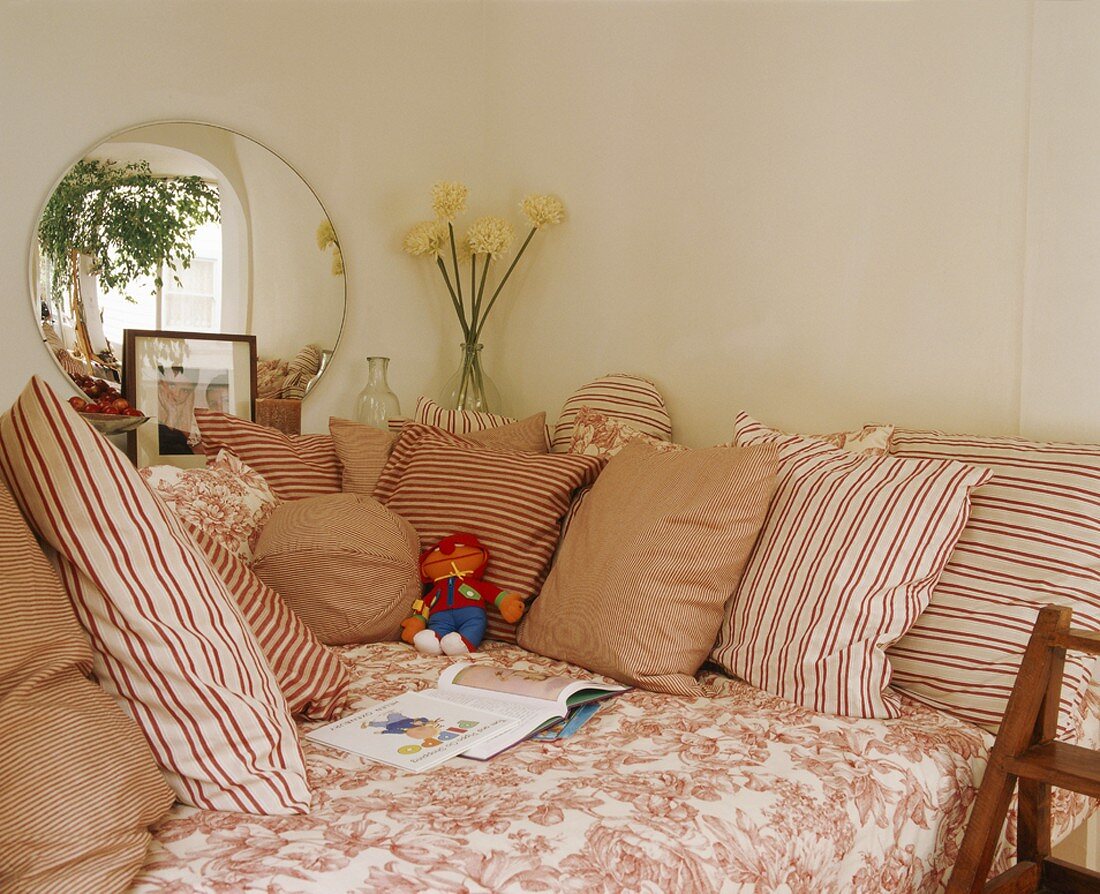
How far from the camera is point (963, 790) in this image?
1.46 meters

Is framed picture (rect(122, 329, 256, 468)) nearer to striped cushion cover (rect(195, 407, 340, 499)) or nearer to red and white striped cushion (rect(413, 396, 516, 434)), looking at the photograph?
striped cushion cover (rect(195, 407, 340, 499))

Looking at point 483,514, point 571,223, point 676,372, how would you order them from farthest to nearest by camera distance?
point 571,223 → point 676,372 → point 483,514

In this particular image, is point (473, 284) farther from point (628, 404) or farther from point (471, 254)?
point (628, 404)

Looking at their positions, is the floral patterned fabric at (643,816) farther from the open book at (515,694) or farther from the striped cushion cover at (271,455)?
the striped cushion cover at (271,455)

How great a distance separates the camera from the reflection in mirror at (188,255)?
2465 millimetres

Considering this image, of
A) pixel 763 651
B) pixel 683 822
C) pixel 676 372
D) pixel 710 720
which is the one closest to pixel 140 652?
pixel 683 822

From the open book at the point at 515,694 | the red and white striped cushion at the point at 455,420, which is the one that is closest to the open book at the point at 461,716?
the open book at the point at 515,694

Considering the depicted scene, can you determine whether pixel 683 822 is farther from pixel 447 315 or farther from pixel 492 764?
pixel 447 315

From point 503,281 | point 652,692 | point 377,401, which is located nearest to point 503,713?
point 652,692

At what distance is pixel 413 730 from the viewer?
146 cm

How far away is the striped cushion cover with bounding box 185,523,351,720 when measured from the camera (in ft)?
4.90

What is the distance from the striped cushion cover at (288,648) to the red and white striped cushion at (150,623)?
26cm

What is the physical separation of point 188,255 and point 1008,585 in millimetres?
2133

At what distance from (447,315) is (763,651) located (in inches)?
75.9
